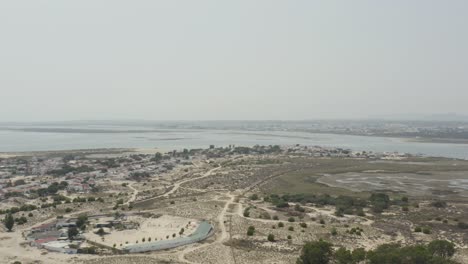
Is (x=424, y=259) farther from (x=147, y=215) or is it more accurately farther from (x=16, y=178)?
(x=16, y=178)

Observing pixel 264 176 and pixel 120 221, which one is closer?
pixel 120 221

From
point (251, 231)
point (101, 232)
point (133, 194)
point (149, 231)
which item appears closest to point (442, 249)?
point (251, 231)

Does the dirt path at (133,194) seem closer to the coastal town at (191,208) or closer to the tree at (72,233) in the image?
the coastal town at (191,208)

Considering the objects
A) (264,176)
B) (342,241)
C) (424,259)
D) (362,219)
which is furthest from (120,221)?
(264,176)

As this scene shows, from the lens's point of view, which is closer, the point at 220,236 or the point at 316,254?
the point at 316,254

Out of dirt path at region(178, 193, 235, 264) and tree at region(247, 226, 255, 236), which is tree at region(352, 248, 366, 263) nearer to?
dirt path at region(178, 193, 235, 264)

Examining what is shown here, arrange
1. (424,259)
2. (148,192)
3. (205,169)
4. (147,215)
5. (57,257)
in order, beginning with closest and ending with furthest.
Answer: (424,259) → (57,257) → (147,215) → (148,192) → (205,169)

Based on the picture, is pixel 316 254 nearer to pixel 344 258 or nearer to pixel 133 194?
pixel 344 258

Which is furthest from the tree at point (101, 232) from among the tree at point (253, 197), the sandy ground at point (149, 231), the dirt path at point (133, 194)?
the tree at point (253, 197)
